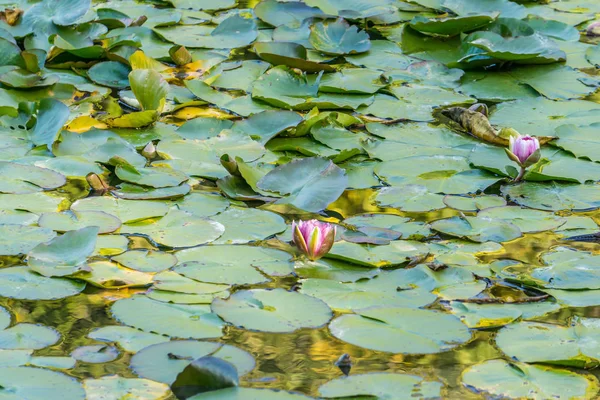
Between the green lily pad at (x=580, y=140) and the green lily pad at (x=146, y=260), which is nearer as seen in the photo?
the green lily pad at (x=146, y=260)

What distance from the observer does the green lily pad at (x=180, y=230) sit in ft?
7.50

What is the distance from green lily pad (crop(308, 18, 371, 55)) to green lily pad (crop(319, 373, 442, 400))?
83.1 inches

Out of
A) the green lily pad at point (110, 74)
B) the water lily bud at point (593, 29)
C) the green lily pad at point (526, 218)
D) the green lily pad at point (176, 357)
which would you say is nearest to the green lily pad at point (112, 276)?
the green lily pad at point (176, 357)

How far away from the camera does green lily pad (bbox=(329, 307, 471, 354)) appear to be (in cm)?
186

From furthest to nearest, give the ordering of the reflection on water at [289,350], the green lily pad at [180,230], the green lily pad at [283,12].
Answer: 1. the green lily pad at [283,12]
2. the green lily pad at [180,230]
3. the reflection on water at [289,350]

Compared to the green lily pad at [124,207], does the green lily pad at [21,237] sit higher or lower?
higher

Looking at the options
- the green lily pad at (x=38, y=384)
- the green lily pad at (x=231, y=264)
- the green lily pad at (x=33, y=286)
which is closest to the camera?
the green lily pad at (x=38, y=384)

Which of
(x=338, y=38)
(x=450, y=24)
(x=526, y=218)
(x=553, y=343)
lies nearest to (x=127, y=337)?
(x=553, y=343)

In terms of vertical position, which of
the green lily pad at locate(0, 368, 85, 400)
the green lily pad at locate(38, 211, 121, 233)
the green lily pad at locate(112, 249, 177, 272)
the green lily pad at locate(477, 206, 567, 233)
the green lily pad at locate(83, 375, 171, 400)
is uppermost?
the green lily pad at locate(0, 368, 85, 400)

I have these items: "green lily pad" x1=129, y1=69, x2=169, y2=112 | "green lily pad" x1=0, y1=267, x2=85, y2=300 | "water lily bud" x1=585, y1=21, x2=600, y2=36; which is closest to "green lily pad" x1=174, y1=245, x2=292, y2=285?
"green lily pad" x1=0, y1=267, x2=85, y2=300

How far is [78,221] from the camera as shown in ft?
7.72

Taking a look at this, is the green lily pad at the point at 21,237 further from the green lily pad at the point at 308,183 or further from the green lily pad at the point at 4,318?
the green lily pad at the point at 308,183

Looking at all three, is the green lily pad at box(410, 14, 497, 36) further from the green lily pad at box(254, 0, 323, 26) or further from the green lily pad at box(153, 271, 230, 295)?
the green lily pad at box(153, 271, 230, 295)

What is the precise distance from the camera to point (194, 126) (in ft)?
9.77
